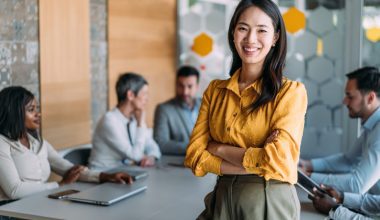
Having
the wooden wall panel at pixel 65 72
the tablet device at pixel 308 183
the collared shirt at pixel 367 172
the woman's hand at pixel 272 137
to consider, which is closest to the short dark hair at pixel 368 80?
the collared shirt at pixel 367 172

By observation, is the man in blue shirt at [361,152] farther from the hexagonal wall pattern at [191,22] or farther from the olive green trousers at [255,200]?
the hexagonal wall pattern at [191,22]

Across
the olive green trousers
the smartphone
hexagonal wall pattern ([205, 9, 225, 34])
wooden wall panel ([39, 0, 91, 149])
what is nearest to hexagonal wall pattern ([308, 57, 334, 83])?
hexagonal wall pattern ([205, 9, 225, 34])

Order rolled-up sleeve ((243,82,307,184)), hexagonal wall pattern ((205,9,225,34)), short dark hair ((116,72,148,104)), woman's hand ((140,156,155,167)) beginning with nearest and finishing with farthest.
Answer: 1. rolled-up sleeve ((243,82,307,184))
2. woman's hand ((140,156,155,167))
3. short dark hair ((116,72,148,104))
4. hexagonal wall pattern ((205,9,225,34))

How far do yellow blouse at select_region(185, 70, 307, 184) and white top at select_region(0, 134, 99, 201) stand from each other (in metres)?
1.14

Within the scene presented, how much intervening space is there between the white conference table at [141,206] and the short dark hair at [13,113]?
1.25 feet

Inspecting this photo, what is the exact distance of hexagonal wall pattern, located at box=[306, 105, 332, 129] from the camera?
14.5ft

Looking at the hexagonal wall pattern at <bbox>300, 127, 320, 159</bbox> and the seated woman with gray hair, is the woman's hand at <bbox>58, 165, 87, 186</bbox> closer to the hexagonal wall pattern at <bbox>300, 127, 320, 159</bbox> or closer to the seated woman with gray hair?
the seated woman with gray hair

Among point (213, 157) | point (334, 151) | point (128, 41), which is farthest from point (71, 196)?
point (334, 151)

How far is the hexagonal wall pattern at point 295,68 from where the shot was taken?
14.7ft

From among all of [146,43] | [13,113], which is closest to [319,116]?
[146,43]

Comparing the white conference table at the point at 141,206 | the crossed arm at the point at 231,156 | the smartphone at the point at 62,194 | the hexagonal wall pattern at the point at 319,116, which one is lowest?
the white conference table at the point at 141,206

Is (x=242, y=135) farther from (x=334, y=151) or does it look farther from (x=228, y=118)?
(x=334, y=151)

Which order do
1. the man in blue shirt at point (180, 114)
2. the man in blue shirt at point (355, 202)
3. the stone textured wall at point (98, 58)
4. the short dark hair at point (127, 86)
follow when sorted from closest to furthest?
1. the man in blue shirt at point (355, 202)
2. the short dark hair at point (127, 86)
3. the man in blue shirt at point (180, 114)
4. the stone textured wall at point (98, 58)

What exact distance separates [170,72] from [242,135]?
3.42 metres
